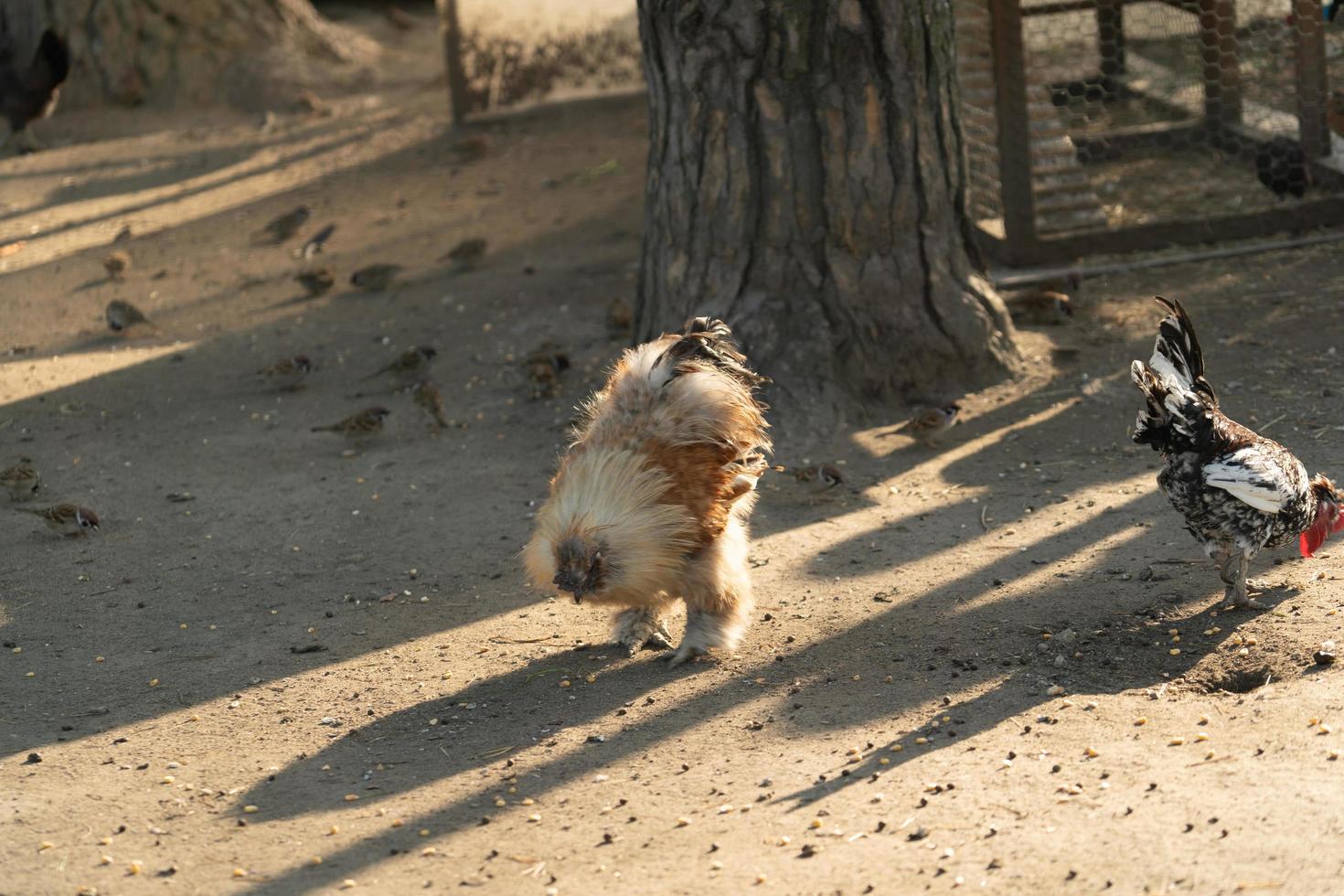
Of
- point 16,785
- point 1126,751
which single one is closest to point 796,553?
point 1126,751

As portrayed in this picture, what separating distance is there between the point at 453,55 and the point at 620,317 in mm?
6657

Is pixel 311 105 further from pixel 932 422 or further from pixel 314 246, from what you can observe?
pixel 932 422

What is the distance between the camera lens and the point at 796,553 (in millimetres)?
7160

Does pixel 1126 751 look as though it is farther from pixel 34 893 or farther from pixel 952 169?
pixel 952 169

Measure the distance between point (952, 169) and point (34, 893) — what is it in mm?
6455

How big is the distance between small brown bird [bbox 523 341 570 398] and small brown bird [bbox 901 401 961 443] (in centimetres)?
241

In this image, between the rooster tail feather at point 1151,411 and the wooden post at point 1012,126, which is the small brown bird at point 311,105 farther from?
the rooster tail feather at point 1151,411

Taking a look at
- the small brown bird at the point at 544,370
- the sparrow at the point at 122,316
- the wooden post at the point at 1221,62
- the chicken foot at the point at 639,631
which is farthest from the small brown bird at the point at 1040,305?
the sparrow at the point at 122,316

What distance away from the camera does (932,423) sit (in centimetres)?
807

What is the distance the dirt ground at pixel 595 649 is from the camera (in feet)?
15.1

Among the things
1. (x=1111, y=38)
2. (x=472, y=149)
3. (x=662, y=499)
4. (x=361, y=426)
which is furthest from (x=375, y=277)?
(x=1111, y=38)

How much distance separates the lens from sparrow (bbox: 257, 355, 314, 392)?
32.1ft

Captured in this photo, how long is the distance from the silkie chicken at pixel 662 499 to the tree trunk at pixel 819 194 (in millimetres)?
2457

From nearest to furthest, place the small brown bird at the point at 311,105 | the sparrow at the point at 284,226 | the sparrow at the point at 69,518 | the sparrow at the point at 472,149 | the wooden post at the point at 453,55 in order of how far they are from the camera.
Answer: the sparrow at the point at 69,518 → the sparrow at the point at 284,226 → the sparrow at the point at 472,149 → the wooden post at the point at 453,55 → the small brown bird at the point at 311,105
